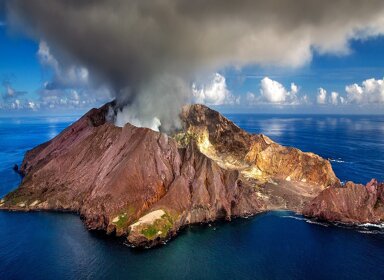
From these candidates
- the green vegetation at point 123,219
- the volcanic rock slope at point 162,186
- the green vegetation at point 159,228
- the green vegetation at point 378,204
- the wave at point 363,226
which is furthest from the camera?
the green vegetation at point 378,204

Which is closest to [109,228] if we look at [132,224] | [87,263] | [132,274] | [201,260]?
[132,224]

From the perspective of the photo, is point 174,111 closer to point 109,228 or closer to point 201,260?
point 109,228

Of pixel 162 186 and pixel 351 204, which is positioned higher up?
pixel 162 186

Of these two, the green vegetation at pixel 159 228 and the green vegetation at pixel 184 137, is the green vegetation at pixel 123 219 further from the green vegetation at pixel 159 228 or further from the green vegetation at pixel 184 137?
the green vegetation at pixel 184 137

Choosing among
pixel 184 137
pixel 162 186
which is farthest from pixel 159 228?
pixel 184 137

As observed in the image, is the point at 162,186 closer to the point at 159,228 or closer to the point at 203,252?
the point at 159,228

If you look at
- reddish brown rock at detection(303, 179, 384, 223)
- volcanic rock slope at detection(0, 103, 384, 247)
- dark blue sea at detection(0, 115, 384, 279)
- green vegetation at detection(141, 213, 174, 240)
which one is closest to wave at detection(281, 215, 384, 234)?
dark blue sea at detection(0, 115, 384, 279)

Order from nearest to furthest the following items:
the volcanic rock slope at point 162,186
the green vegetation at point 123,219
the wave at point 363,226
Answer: the green vegetation at point 123,219 < the volcanic rock slope at point 162,186 < the wave at point 363,226

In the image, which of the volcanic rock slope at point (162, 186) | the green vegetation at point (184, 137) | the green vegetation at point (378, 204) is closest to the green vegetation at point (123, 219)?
the volcanic rock slope at point (162, 186)
